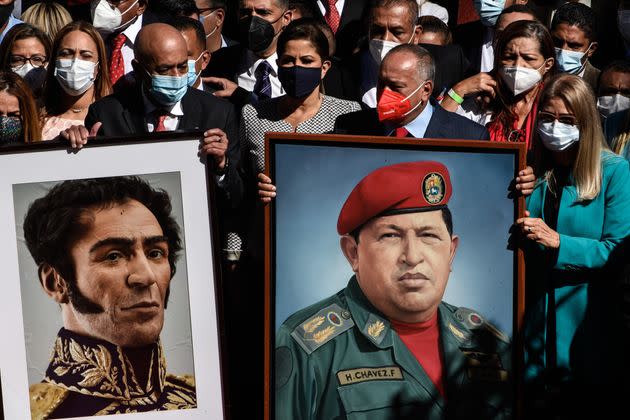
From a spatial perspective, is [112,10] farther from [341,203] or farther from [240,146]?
[341,203]

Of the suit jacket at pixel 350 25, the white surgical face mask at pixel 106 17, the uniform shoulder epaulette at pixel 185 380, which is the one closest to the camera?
the uniform shoulder epaulette at pixel 185 380

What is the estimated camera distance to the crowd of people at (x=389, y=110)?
638 cm

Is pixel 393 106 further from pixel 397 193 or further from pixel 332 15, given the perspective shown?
pixel 332 15

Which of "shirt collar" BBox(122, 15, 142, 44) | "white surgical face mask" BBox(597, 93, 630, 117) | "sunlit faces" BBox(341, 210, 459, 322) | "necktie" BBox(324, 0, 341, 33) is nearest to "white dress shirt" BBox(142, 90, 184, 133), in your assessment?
"sunlit faces" BBox(341, 210, 459, 322)

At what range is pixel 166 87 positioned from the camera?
692 centimetres

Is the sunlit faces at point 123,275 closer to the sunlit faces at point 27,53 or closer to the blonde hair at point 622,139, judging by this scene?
the sunlit faces at point 27,53

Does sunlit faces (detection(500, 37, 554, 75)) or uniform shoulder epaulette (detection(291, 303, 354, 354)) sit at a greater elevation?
sunlit faces (detection(500, 37, 554, 75))

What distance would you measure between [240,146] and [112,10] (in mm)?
2552

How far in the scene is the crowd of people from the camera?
6.38 m

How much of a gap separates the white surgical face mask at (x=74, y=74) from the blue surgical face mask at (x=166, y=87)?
873 mm

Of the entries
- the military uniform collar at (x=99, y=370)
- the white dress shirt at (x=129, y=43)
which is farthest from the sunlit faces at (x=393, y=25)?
the military uniform collar at (x=99, y=370)

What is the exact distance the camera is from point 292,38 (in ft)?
24.3

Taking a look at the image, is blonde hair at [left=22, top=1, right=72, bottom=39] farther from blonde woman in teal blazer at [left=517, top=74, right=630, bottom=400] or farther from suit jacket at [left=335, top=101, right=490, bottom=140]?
blonde woman in teal blazer at [left=517, top=74, right=630, bottom=400]

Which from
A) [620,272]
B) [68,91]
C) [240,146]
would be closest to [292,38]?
[240,146]
